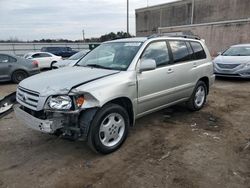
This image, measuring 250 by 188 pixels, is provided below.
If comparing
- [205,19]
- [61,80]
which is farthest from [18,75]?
[205,19]

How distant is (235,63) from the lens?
9883 millimetres

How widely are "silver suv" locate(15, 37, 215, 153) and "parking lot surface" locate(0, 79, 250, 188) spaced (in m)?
0.41

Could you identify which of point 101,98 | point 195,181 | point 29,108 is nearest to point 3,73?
point 29,108

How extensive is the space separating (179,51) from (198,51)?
834 mm

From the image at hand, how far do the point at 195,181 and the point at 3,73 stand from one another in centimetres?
946

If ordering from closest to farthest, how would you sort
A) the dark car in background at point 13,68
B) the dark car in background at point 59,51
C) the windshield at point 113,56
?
the windshield at point 113,56 → the dark car in background at point 13,68 → the dark car in background at point 59,51

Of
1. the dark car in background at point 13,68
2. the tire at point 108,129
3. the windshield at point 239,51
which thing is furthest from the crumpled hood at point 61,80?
the windshield at point 239,51

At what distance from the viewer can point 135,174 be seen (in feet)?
10.7

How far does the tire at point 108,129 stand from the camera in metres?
3.48

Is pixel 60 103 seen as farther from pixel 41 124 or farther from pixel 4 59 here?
pixel 4 59

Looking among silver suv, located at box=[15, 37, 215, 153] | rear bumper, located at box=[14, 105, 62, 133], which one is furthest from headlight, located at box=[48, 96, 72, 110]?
rear bumper, located at box=[14, 105, 62, 133]

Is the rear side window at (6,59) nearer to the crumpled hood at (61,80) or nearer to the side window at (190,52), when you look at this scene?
the crumpled hood at (61,80)

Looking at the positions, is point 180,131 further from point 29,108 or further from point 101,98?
point 29,108

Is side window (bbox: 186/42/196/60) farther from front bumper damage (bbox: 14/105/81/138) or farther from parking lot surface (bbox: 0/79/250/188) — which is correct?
front bumper damage (bbox: 14/105/81/138)
